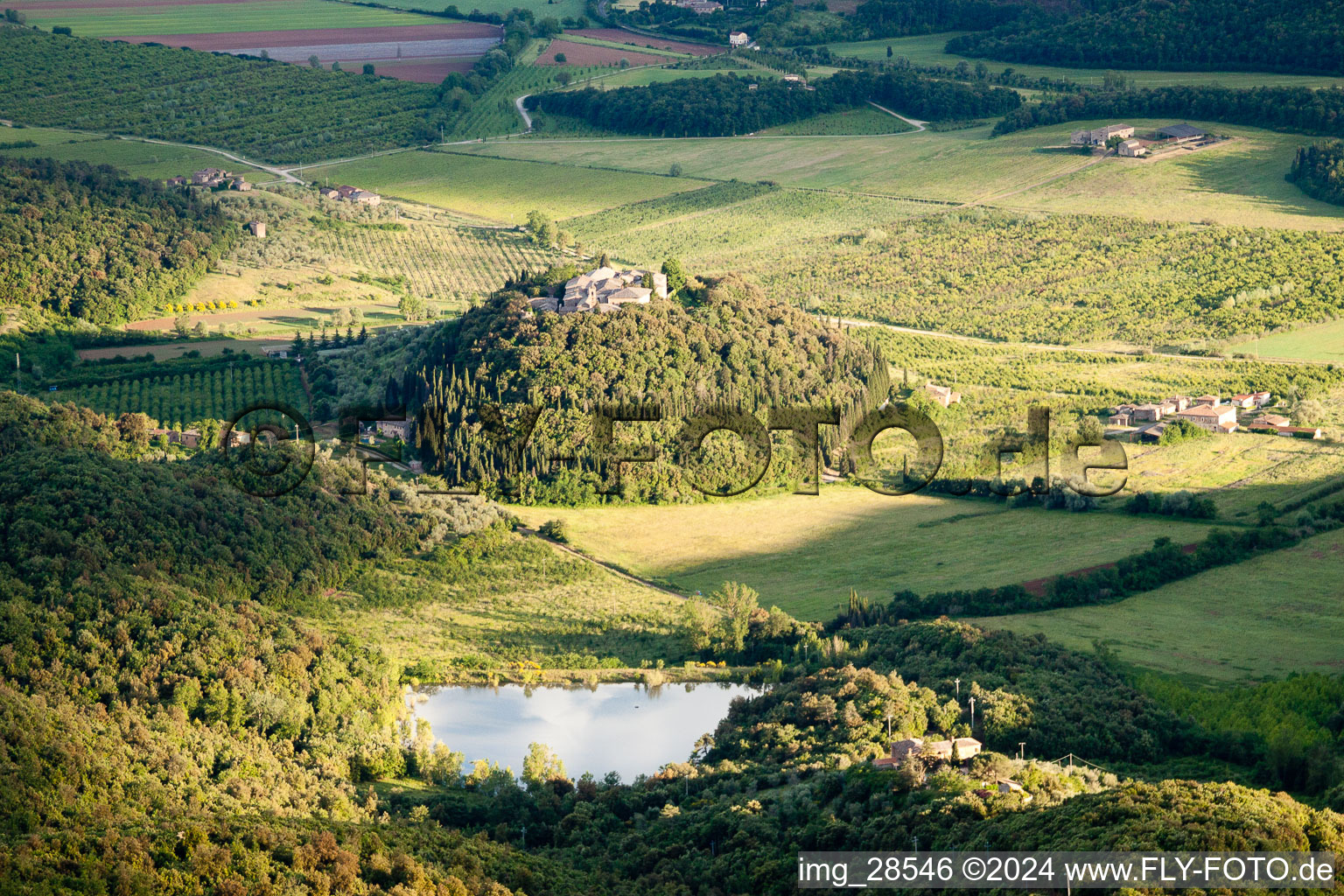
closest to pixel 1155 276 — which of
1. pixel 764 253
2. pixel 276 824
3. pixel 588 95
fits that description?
pixel 764 253

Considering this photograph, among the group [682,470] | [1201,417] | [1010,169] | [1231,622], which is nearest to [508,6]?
[1010,169]

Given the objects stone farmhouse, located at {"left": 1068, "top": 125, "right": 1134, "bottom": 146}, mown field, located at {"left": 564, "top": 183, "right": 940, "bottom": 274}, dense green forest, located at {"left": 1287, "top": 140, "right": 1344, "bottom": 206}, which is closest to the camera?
dense green forest, located at {"left": 1287, "top": 140, "right": 1344, "bottom": 206}

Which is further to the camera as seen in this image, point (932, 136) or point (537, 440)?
point (932, 136)

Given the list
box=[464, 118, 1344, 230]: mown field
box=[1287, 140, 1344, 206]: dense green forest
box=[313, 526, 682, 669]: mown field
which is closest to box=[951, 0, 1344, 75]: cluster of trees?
box=[464, 118, 1344, 230]: mown field

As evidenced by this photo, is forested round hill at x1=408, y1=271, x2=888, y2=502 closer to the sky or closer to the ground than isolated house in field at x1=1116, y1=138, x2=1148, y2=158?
closer to the ground

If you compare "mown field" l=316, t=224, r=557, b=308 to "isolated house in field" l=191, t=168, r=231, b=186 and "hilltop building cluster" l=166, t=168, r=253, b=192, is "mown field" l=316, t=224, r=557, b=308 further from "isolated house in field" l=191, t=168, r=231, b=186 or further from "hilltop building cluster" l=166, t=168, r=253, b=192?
"isolated house in field" l=191, t=168, r=231, b=186

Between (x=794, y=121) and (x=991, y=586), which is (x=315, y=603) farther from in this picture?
(x=794, y=121)

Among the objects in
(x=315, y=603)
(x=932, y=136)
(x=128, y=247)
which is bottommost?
(x=315, y=603)
